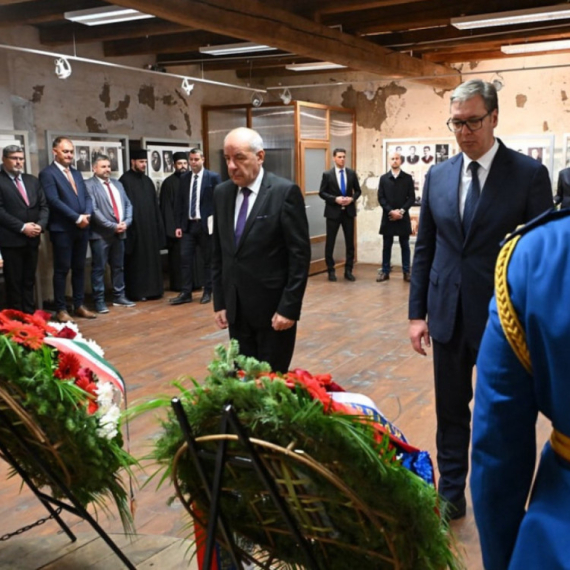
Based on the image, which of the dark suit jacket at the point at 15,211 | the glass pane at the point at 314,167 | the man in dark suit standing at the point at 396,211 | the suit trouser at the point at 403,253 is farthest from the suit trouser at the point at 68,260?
the suit trouser at the point at 403,253

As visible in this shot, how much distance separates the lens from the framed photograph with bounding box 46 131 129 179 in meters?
7.96

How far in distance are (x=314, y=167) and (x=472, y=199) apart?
773 centimetres

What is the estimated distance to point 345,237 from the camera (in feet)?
31.8

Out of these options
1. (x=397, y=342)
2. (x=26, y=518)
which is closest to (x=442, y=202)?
(x=26, y=518)

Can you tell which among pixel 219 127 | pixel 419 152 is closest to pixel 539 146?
pixel 419 152

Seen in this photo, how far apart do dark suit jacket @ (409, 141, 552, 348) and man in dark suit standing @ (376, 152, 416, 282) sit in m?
6.81

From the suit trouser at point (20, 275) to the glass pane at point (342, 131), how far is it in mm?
5103

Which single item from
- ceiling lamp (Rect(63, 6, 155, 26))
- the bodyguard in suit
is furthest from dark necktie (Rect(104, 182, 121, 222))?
ceiling lamp (Rect(63, 6, 155, 26))

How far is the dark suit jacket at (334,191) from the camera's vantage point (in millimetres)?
9594

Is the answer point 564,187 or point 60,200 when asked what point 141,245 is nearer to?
point 60,200

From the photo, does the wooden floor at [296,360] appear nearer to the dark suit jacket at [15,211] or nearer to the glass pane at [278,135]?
the dark suit jacket at [15,211]

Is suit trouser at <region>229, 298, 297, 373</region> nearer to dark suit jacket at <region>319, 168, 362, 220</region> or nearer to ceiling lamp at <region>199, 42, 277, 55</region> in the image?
ceiling lamp at <region>199, 42, 277, 55</region>

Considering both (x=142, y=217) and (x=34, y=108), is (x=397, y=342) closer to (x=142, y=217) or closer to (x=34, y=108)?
(x=142, y=217)

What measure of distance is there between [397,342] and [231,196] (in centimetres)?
315
